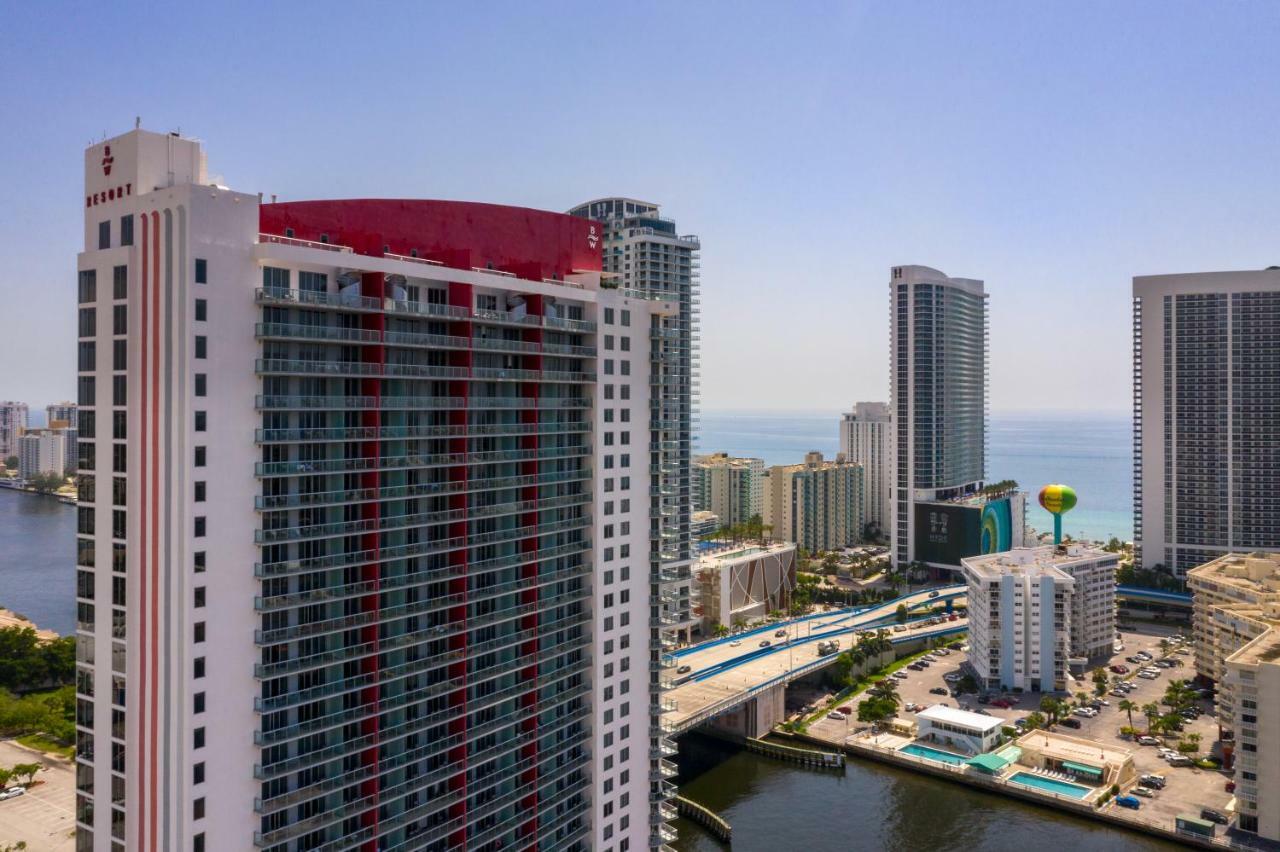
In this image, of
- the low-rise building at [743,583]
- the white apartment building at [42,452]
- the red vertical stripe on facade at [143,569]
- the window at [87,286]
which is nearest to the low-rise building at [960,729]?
the low-rise building at [743,583]

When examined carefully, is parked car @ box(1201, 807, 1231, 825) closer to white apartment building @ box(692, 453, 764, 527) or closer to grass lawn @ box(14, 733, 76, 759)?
grass lawn @ box(14, 733, 76, 759)

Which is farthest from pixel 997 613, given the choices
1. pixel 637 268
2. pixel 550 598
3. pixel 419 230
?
pixel 419 230

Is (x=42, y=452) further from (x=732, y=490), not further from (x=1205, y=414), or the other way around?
(x=1205, y=414)

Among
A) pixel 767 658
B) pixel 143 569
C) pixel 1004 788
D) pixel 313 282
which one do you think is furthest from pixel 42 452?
pixel 143 569

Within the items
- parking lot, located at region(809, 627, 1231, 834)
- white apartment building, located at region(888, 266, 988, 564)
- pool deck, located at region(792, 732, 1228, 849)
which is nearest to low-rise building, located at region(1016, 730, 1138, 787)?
parking lot, located at region(809, 627, 1231, 834)

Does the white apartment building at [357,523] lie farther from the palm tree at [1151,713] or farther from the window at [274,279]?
the palm tree at [1151,713]

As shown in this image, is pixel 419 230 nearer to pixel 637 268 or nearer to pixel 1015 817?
pixel 1015 817
